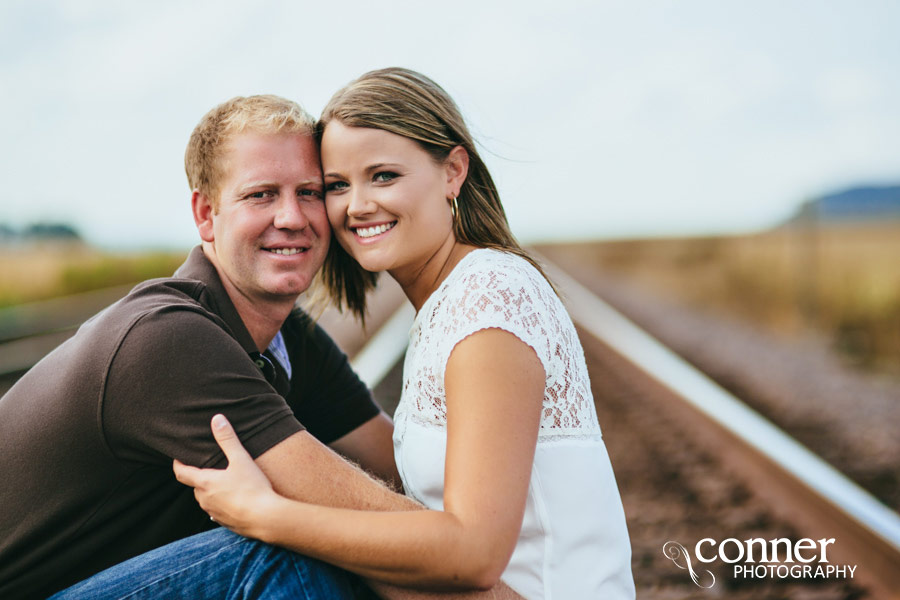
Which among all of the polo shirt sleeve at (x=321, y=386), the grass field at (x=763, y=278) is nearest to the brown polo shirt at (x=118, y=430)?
the polo shirt sleeve at (x=321, y=386)

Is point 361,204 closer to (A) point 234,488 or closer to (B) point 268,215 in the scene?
(B) point 268,215

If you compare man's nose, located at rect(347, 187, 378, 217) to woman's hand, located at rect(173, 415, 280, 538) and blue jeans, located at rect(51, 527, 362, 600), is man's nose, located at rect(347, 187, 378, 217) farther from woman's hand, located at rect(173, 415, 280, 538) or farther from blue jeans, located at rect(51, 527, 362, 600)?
blue jeans, located at rect(51, 527, 362, 600)

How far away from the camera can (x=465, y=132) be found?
2688 millimetres

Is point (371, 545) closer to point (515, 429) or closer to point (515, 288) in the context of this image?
point (515, 429)

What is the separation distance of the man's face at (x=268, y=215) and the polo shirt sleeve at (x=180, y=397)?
0.63 metres

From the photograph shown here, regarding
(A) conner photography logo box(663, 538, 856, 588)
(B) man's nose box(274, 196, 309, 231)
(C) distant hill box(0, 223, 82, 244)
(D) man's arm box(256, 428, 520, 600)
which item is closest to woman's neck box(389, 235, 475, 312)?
(B) man's nose box(274, 196, 309, 231)

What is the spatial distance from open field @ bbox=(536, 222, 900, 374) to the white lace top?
302 inches

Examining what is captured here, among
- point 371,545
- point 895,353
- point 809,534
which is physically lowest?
point 895,353

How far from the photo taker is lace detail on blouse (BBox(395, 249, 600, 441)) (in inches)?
84.8

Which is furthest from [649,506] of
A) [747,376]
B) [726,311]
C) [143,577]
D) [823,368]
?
[726,311]

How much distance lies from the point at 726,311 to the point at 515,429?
13.7 m

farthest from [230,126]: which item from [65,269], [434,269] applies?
[65,269]

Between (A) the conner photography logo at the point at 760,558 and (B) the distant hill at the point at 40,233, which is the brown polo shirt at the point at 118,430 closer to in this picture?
(A) the conner photography logo at the point at 760,558

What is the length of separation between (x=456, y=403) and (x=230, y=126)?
4.31 feet
